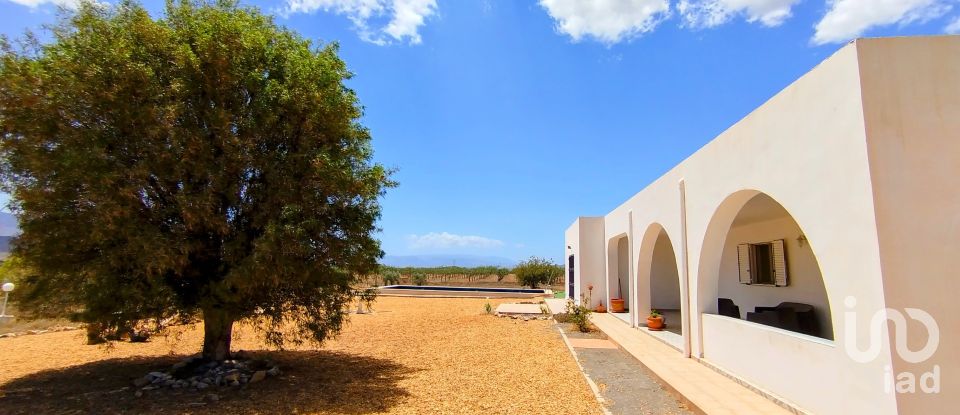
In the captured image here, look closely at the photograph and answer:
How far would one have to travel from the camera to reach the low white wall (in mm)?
4949

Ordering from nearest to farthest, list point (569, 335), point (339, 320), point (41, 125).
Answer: point (41, 125) → point (339, 320) → point (569, 335)

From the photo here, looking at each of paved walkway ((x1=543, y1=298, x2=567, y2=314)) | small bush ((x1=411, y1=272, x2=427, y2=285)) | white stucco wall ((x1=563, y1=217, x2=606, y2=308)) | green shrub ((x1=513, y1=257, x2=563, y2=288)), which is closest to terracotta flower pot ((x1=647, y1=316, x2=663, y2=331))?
paved walkway ((x1=543, y1=298, x2=567, y2=314))

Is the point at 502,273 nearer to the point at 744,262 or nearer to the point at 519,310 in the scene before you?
the point at 519,310

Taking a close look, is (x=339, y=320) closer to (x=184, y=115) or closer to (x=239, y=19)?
(x=184, y=115)

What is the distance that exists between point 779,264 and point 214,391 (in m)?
11.5

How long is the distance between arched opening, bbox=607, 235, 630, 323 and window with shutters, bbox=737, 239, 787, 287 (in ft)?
13.6

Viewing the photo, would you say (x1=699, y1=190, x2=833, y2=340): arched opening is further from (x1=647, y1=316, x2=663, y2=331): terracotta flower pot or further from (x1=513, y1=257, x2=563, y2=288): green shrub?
(x1=513, y1=257, x2=563, y2=288): green shrub

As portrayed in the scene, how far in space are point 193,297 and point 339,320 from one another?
230cm

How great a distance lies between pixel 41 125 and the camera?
6598 millimetres

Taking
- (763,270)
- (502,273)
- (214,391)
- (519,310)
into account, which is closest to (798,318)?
(763,270)

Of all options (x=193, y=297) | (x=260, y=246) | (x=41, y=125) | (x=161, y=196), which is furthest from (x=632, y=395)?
(x=41, y=125)

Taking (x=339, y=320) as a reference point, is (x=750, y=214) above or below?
above

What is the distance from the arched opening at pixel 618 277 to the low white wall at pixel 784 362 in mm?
8766

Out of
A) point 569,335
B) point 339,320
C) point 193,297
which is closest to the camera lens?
point 193,297
